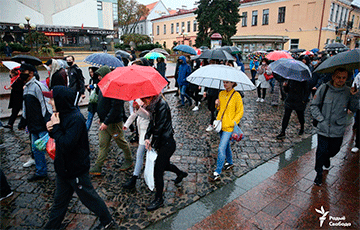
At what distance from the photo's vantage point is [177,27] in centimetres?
5122

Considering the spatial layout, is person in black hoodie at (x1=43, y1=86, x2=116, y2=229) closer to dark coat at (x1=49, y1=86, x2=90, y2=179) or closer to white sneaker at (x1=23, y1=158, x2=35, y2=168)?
dark coat at (x1=49, y1=86, x2=90, y2=179)

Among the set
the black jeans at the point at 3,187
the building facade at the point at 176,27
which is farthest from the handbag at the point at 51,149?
the building facade at the point at 176,27

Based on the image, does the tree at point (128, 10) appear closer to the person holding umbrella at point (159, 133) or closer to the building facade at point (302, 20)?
the building facade at point (302, 20)

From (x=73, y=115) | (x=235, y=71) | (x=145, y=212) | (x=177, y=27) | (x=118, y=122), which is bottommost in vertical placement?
(x=145, y=212)

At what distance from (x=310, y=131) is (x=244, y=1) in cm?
3702

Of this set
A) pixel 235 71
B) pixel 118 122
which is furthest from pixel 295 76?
pixel 118 122

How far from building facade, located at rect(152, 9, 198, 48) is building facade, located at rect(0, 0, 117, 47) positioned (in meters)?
12.3

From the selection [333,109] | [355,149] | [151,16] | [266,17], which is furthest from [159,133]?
[151,16]

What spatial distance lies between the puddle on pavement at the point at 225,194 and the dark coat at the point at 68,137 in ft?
4.22

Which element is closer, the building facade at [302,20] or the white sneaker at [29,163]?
the white sneaker at [29,163]

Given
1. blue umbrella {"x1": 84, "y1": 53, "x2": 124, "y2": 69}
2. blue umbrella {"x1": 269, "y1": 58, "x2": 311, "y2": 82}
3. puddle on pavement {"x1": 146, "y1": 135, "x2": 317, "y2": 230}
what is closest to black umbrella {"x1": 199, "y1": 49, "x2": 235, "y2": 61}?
blue umbrella {"x1": 269, "y1": 58, "x2": 311, "y2": 82}

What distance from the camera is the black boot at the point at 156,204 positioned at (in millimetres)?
3226

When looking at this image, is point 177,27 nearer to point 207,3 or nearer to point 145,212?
point 207,3

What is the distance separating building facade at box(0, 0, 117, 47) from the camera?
37.3 metres
